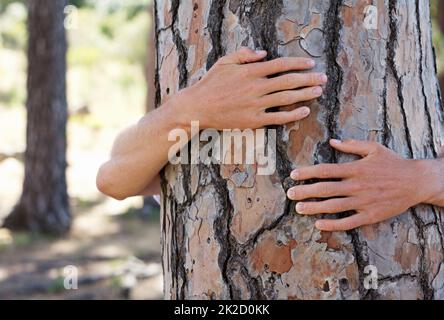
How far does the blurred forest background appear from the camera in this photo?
5719 mm

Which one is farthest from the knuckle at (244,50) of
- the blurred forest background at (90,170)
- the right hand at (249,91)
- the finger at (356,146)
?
the blurred forest background at (90,170)

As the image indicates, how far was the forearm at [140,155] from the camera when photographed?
5.16 ft

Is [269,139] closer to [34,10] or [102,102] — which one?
→ [34,10]

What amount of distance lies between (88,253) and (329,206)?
17.7 ft

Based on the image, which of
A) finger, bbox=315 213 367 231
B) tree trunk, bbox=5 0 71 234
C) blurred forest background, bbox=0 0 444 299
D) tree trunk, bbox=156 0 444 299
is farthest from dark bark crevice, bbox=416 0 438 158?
tree trunk, bbox=5 0 71 234

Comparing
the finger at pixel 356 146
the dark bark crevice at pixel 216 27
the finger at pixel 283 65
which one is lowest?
the finger at pixel 356 146

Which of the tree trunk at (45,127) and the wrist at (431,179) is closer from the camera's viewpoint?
the wrist at (431,179)

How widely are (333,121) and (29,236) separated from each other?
6164mm

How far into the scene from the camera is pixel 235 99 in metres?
1.49

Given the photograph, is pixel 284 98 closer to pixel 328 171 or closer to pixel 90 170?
pixel 328 171

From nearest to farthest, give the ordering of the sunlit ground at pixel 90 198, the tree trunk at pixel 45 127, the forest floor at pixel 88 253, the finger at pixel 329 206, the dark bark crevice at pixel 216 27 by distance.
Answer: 1. the finger at pixel 329 206
2. the dark bark crevice at pixel 216 27
3. the forest floor at pixel 88 253
4. the sunlit ground at pixel 90 198
5. the tree trunk at pixel 45 127

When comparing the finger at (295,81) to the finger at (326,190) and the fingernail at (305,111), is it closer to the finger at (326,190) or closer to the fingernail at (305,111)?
the fingernail at (305,111)

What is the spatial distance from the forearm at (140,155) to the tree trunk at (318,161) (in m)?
0.08
